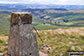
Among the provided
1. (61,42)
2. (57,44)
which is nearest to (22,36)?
(57,44)

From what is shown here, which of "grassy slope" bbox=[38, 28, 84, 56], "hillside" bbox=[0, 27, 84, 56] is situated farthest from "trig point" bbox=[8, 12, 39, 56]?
"grassy slope" bbox=[38, 28, 84, 56]

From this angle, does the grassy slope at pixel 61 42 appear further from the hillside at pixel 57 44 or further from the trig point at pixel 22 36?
the trig point at pixel 22 36

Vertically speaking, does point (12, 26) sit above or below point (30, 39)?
above

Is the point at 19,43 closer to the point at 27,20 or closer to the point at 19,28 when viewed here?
the point at 19,28

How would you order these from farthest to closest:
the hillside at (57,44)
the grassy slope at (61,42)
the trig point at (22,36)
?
the grassy slope at (61,42)
the hillside at (57,44)
the trig point at (22,36)

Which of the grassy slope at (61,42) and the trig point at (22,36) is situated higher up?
the trig point at (22,36)

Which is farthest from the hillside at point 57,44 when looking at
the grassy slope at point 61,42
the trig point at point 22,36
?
the trig point at point 22,36

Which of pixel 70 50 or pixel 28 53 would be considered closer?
pixel 28 53

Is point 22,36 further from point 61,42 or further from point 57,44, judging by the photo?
point 61,42

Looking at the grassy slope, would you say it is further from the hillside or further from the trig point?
the trig point

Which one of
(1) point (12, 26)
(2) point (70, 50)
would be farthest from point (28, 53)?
(2) point (70, 50)
